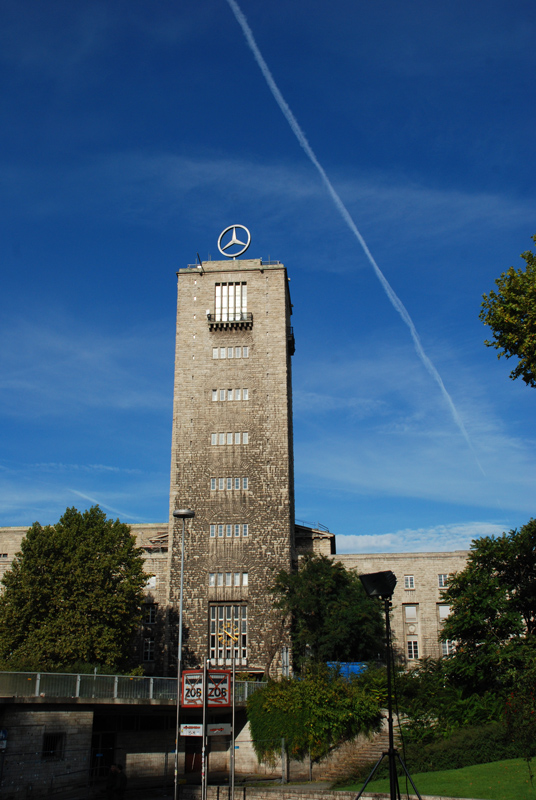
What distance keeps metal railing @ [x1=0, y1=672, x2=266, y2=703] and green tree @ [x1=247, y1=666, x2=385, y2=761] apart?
5.42m

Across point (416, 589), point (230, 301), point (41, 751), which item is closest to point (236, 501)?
point (230, 301)

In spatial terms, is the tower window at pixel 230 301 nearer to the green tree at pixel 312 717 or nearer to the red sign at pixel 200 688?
the green tree at pixel 312 717

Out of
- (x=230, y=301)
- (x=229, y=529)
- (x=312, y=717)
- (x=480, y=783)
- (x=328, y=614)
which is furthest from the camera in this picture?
(x=230, y=301)

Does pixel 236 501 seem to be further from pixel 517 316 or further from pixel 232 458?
pixel 517 316

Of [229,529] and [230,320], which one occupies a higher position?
[230,320]

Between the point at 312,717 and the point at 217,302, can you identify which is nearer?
the point at 312,717

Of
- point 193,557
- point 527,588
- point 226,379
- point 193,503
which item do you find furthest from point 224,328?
point 527,588

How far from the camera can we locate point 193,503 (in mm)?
56125

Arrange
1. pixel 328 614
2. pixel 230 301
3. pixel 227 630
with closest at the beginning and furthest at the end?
pixel 328 614
pixel 227 630
pixel 230 301

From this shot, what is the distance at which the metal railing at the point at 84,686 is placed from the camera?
89.9 feet

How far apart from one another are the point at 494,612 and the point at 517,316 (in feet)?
53.9

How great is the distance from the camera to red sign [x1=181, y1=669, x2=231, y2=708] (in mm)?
23203

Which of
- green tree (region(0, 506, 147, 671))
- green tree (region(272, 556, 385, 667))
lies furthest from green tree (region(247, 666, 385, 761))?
green tree (region(0, 506, 147, 671))

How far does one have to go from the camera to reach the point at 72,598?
1720 inches
